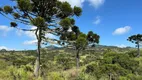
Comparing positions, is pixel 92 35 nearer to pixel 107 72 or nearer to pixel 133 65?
pixel 107 72

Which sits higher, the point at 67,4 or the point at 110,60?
the point at 67,4

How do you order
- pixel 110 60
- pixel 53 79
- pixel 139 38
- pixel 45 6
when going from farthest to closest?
1. pixel 139 38
2. pixel 110 60
3. pixel 45 6
4. pixel 53 79

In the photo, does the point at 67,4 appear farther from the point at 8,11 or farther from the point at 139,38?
the point at 139,38

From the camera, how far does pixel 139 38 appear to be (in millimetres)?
53031

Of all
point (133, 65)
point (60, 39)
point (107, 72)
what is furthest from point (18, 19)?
point (133, 65)

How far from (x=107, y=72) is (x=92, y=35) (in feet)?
13.4

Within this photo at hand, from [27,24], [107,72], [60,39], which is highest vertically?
[27,24]

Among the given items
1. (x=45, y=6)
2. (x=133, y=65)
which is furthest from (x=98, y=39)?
(x=45, y=6)

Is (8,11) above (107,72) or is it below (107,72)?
above

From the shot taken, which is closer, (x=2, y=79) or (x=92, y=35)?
(x=2, y=79)

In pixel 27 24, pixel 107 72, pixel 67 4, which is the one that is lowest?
pixel 107 72

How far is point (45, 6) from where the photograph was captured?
14953 millimetres

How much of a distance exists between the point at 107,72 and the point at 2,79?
1247 cm

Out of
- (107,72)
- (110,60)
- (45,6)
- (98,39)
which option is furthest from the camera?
(110,60)
